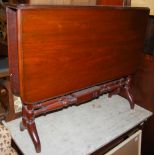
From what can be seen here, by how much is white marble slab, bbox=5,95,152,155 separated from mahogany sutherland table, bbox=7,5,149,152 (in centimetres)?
10

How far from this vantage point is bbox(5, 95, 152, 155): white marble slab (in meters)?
1.28

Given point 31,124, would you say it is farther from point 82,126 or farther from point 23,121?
point 82,126

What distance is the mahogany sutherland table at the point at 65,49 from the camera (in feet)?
3.24

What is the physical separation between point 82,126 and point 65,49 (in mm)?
591

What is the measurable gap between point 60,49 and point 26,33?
195 mm

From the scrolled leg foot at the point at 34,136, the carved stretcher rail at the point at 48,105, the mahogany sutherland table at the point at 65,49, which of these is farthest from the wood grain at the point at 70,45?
the scrolled leg foot at the point at 34,136

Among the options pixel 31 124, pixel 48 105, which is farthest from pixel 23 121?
pixel 48 105

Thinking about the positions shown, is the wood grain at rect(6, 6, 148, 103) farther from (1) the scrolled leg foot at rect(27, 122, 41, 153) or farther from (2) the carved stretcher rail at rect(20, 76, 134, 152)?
(1) the scrolled leg foot at rect(27, 122, 41, 153)

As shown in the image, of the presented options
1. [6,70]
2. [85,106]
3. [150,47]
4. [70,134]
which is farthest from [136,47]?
[6,70]

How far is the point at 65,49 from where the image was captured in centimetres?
110

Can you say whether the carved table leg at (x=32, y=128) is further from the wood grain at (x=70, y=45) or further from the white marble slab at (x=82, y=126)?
the wood grain at (x=70, y=45)

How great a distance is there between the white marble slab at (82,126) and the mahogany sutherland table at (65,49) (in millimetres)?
99

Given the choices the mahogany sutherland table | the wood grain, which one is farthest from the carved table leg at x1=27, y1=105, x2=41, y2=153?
the wood grain

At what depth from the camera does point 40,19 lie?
0.97m
